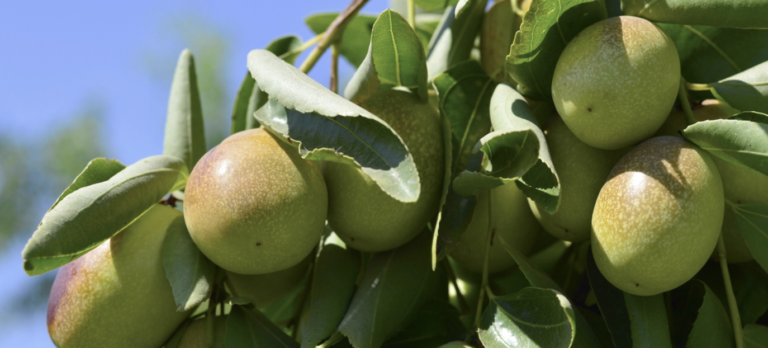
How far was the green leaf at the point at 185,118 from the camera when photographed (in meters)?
1.12

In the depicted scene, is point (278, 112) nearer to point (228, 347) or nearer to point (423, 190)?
point (423, 190)

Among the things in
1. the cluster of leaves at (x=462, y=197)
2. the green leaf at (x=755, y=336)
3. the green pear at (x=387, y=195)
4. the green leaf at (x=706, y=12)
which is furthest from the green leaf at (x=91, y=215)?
the green leaf at (x=755, y=336)

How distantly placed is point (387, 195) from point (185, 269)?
0.32 m

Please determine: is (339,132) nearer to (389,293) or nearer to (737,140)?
(389,293)

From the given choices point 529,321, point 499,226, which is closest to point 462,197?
point 499,226


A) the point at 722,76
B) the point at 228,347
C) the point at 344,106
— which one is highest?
the point at 344,106

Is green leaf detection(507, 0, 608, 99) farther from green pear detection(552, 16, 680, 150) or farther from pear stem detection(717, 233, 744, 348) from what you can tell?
pear stem detection(717, 233, 744, 348)

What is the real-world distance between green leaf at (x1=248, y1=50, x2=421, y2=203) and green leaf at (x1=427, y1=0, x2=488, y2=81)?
1.15ft

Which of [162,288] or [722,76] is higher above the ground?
[722,76]

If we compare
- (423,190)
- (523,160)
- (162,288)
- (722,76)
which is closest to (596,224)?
(523,160)

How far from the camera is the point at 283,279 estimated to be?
102 centimetres

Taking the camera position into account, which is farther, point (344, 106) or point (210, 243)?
point (210, 243)

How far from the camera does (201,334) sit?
3.11 feet

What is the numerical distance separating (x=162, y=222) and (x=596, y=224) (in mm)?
655
